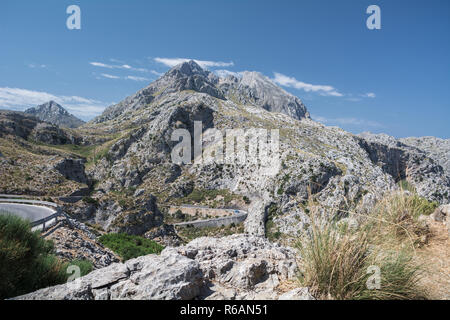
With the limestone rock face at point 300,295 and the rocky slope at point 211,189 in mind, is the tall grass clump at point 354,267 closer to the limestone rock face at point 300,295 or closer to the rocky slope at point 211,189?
the limestone rock face at point 300,295

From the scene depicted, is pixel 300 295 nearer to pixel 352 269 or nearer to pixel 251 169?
pixel 352 269

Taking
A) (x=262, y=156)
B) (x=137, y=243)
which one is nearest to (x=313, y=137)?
(x=262, y=156)

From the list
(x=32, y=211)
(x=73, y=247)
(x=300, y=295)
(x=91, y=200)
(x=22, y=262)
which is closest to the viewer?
(x=300, y=295)

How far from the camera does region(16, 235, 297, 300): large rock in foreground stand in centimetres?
339

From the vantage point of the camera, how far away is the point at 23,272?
14.5 feet

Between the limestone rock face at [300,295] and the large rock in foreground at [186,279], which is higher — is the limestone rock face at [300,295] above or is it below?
above

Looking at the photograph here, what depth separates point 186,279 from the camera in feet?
11.6

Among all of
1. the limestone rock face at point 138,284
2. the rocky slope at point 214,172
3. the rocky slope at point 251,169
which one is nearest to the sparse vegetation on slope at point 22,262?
the limestone rock face at point 138,284

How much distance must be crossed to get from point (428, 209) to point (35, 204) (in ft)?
83.0

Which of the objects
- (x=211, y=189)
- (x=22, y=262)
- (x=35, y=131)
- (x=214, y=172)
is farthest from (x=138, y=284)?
(x=35, y=131)

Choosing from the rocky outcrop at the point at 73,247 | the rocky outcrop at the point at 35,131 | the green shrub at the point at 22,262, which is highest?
the rocky outcrop at the point at 35,131

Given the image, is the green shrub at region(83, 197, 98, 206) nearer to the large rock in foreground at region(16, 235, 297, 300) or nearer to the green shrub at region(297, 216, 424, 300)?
the large rock in foreground at region(16, 235, 297, 300)

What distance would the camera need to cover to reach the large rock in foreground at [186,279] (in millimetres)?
3387
